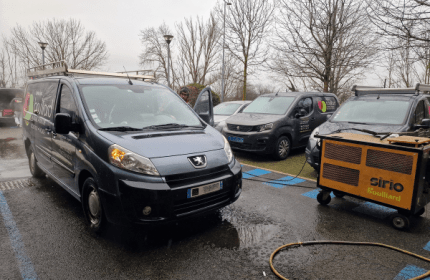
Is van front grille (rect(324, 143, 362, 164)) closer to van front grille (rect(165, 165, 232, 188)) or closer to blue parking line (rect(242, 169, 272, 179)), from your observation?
van front grille (rect(165, 165, 232, 188))

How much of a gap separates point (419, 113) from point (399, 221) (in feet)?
11.9

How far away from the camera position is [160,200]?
3.09 meters

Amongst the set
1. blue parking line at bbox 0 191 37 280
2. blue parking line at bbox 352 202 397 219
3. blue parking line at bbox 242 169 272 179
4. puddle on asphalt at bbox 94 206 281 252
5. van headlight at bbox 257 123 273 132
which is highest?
van headlight at bbox 257 123 273 132

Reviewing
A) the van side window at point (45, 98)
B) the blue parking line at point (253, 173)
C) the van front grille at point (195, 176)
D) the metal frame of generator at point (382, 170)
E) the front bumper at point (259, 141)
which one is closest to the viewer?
the van front grille at point (195, 176)

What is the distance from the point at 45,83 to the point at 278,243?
4405 millimetres

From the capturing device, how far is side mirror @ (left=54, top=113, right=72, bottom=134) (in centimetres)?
354

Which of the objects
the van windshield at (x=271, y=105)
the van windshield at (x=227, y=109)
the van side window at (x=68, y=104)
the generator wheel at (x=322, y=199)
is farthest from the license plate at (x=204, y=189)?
the van windshield at (x=227, y=109)

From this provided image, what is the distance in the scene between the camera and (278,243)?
11.5 feet

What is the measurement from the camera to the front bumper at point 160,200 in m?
3.07

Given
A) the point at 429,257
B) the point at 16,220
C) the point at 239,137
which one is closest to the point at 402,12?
the point at 239,137

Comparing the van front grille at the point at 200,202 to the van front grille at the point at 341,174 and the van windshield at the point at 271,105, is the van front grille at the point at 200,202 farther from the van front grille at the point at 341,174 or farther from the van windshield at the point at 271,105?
the van windshield at the point at 271,105

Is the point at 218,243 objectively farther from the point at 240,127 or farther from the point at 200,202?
the point at 240,127

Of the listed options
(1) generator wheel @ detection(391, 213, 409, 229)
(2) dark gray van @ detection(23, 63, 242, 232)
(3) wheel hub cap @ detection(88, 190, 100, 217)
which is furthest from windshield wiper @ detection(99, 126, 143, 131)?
(1) generator wheel @ detection(391, 213, 409, 229)

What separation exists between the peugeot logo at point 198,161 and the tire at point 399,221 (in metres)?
2.58
